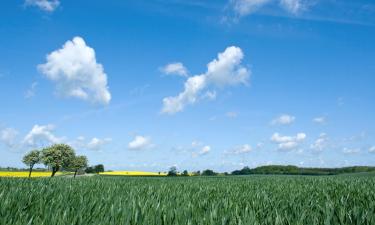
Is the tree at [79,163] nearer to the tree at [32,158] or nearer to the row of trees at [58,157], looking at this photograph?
the row of trees at [58,157]

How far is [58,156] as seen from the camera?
9225cm

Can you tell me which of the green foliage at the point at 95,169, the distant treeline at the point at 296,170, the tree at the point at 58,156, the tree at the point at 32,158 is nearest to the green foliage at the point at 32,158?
the tree at the point at 32,158

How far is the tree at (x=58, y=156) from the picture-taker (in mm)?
92188

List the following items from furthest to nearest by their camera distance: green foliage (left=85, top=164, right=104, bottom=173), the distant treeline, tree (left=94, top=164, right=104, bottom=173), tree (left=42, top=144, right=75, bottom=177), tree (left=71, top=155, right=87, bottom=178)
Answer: tree (left=94, top=164, right=104, bottom=173) < green foliage (left=85, top=164, right=104, bottom=173) < tree (left=71, top=155, right=87, bottom=178) < tree (left=42, top=144, right=75, bottom=177) < the distant treeline

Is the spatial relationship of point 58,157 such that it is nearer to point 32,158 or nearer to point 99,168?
point 32,158

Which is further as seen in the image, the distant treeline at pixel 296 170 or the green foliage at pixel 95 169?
the green foliage at pixel 95 169

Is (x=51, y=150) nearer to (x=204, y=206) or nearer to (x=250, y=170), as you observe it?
(x=250, y=170)

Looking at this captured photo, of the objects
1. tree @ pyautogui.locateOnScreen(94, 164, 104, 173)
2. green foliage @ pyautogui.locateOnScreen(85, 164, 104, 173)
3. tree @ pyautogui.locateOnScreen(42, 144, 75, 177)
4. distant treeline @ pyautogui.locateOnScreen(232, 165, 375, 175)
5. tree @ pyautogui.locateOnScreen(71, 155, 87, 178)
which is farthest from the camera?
tree @ pyautogui.locateOnScreen(94, 164, 104, 173)

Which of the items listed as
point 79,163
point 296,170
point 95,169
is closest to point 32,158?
point 79,163

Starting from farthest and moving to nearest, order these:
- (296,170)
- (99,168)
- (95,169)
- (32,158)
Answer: (99,168)
(95,169)
(32,158)
(296,170)

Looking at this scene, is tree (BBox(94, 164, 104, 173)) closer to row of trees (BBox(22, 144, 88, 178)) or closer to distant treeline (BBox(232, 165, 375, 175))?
row of trees (BBox(22, 144, 88, 178))

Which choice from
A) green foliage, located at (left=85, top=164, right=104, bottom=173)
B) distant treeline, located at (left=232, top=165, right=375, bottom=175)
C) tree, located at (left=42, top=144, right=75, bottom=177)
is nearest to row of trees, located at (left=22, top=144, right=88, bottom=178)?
tree, located at (left=42, top=144, right=75, bottom=177)

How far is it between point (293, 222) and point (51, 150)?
94710 mm

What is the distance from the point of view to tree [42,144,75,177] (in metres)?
92.2
